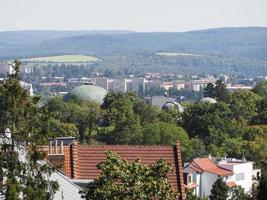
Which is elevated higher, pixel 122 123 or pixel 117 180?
pixel 117 180

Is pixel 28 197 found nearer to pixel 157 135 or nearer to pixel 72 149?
pixel 72 149

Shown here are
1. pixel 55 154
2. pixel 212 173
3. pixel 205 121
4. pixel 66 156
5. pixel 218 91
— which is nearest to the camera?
pixel 55 154

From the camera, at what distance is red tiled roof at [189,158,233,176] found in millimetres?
69188

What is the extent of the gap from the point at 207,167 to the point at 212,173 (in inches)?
20.0

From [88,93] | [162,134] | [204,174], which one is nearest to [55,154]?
[204,174]

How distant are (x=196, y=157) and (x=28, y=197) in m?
65.9

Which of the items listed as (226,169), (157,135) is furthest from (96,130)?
(226,169)

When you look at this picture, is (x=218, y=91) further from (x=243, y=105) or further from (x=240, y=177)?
(x=240, y=177)

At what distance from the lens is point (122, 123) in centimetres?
9012

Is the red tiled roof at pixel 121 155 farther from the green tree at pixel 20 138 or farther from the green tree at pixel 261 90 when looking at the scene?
the green tree at pixel 261 90

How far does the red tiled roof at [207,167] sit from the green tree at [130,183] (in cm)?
5265

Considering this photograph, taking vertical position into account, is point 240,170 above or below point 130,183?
below

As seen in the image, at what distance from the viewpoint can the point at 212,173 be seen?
7056 centimetres

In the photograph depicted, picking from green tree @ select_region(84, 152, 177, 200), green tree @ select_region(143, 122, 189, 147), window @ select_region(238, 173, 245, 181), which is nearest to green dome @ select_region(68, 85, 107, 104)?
green tree @ select_region(143, 122, 189, 147)
